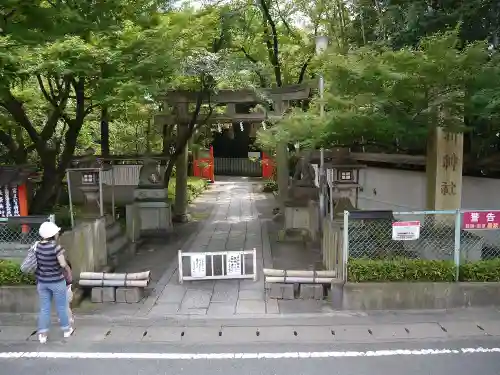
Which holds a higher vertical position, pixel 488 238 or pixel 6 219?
pixel 6 219

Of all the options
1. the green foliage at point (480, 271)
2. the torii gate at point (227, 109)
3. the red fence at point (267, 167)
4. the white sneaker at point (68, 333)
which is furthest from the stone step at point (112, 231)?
the red fence at point (267, 167)

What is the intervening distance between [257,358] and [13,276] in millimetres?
4538

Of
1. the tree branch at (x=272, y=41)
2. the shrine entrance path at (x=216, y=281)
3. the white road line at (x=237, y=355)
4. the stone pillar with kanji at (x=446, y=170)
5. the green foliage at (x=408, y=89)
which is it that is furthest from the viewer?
the tree branch at (x=272, y=41)

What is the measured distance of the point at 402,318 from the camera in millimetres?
7008

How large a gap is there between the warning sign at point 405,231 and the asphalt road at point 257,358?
5.62ft

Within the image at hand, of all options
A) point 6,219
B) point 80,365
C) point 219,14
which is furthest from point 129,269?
point 219,14

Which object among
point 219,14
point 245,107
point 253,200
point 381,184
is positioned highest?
point 219,14

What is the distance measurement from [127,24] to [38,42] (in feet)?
6.00

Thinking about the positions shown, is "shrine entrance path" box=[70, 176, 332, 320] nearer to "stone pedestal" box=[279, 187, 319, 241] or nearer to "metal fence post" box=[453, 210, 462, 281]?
"stone pedestal" box=[279, 187, 319, 241]

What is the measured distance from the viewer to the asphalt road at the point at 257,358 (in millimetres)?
5531

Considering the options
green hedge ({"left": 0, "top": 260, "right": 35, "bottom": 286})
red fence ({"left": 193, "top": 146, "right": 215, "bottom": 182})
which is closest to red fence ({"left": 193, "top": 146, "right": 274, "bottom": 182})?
red fence ({"left": 193, "top": 146, "right": 215, "bottom": 182})

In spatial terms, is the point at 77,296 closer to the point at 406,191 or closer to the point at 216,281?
the point at 216,281

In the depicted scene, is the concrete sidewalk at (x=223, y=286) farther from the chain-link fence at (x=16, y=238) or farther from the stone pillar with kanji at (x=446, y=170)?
the stone pillar with kanji at (x=446, y=170)

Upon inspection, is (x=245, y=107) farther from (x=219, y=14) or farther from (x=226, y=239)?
(x=226, y=239)
